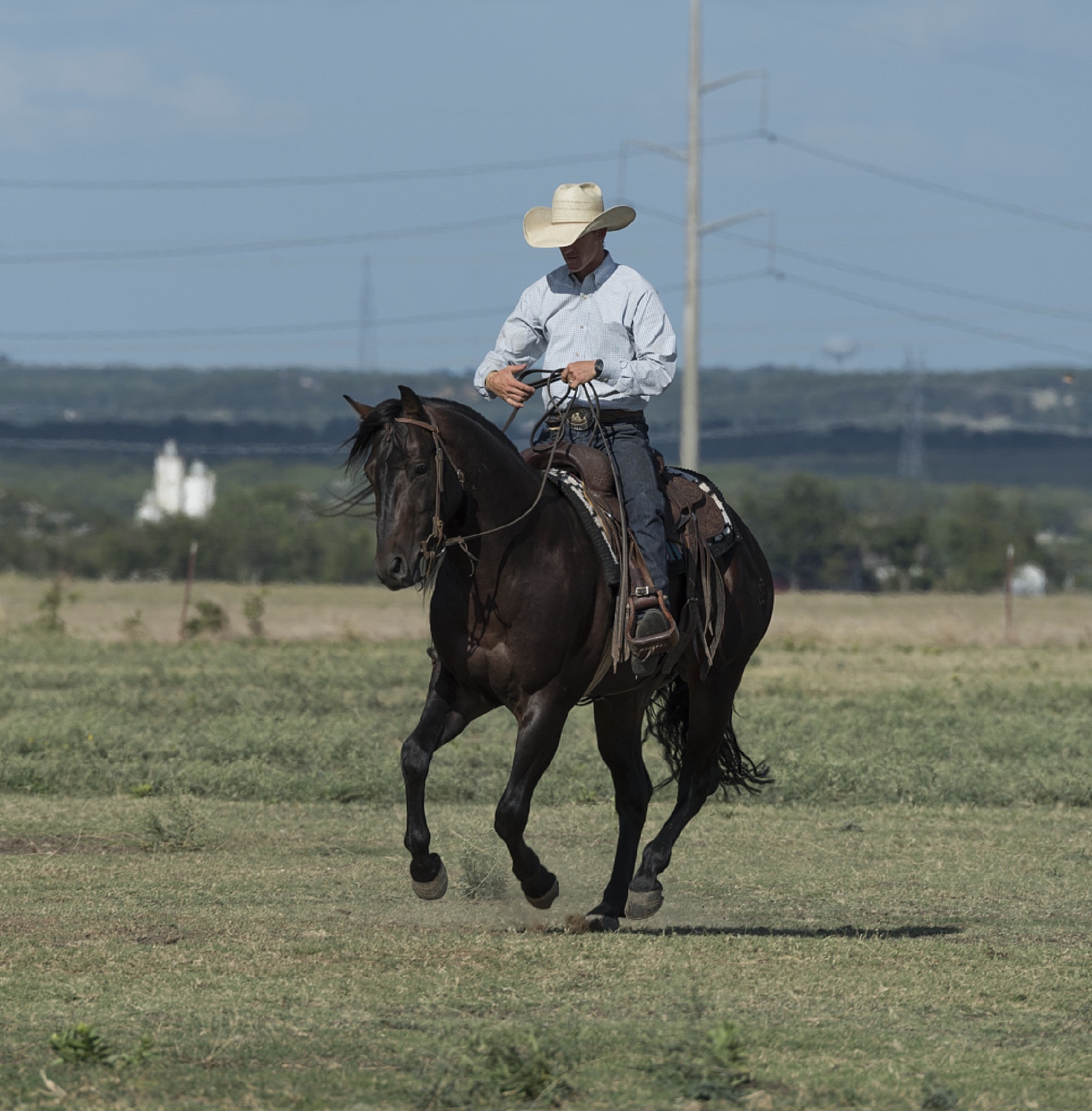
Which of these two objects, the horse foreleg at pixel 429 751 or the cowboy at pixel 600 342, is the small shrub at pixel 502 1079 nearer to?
the horse foreleg at pixel 429 751

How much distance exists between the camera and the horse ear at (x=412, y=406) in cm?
717

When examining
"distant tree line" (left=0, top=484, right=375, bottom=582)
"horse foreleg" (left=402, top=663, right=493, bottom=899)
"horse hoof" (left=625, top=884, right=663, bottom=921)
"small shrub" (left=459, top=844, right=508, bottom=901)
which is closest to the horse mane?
"horse foreleg" (left=402, top=663, right=493, bottom=899)

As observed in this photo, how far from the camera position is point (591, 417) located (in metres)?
8.45

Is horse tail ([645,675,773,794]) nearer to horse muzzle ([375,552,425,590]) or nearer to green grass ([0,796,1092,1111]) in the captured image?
green grass ([0,796,1092,1111])

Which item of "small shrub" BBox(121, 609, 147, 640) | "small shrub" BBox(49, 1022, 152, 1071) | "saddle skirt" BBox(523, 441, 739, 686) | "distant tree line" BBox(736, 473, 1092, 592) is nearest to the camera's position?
"small shrub" BBox(49, 1022, 152, 1071)

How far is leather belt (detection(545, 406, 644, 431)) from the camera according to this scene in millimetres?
8453

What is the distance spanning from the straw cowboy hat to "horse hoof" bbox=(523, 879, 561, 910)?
3.01 meters

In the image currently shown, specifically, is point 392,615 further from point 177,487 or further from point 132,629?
point 177,487

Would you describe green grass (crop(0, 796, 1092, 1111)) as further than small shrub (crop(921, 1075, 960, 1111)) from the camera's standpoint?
Yes

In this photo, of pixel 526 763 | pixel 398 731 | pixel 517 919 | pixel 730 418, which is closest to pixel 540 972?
pixel 526 763

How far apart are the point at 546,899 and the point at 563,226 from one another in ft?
10.4

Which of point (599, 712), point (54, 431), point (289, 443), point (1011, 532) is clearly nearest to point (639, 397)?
point (599, 712)

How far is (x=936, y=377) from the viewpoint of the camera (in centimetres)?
13638

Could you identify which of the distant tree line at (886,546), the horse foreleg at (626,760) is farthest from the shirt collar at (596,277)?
the distant tree line at (886,546)
